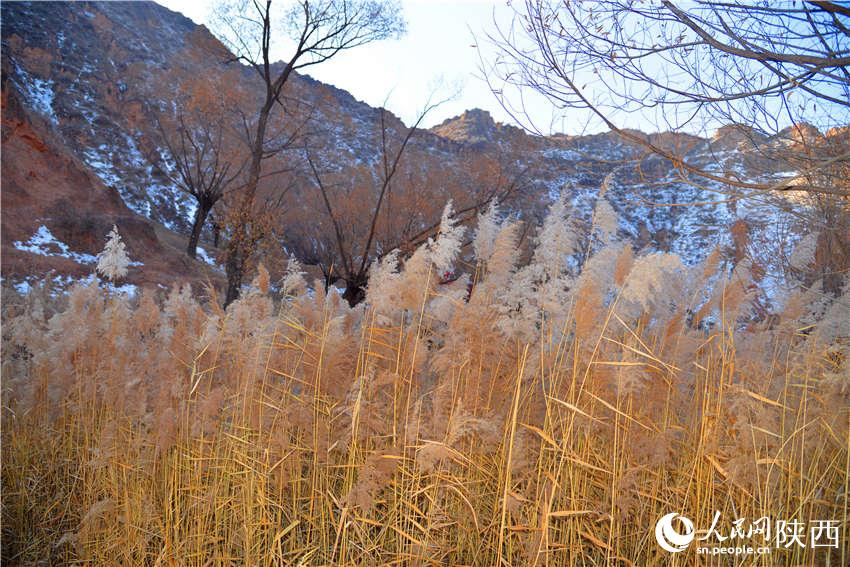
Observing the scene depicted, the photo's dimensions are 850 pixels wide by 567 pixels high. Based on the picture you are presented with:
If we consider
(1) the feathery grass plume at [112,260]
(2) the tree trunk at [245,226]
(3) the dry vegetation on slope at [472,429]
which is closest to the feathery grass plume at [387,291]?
(3) the dry vegetation on slope at [472,429]

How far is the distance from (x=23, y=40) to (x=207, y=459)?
3455cm

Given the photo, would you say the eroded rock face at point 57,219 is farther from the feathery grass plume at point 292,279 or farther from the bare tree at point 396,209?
the feathery grass plume at point 292,279

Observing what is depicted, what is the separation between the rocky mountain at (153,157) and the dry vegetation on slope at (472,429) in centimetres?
51

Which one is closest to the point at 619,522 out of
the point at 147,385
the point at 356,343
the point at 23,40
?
the point at 356,343

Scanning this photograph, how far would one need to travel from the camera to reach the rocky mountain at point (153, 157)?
3445 mm

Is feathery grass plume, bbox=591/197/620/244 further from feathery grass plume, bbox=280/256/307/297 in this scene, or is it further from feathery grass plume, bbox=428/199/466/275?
feathery grass plume, bbox=280/256/307/297

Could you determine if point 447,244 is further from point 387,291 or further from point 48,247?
point 48,247

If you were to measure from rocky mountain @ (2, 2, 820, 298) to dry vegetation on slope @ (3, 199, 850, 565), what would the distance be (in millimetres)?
515

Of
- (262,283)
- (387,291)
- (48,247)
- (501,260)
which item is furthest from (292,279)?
(48,247)

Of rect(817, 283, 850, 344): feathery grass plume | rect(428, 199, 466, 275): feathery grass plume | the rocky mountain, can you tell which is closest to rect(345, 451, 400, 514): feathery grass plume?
rect(428, 199, 466, 275): feathery grass plume

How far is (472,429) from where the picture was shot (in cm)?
210

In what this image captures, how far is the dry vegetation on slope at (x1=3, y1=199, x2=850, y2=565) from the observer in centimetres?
198

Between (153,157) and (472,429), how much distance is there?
28018 millimetres

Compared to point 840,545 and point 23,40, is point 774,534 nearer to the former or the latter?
point 840,545
